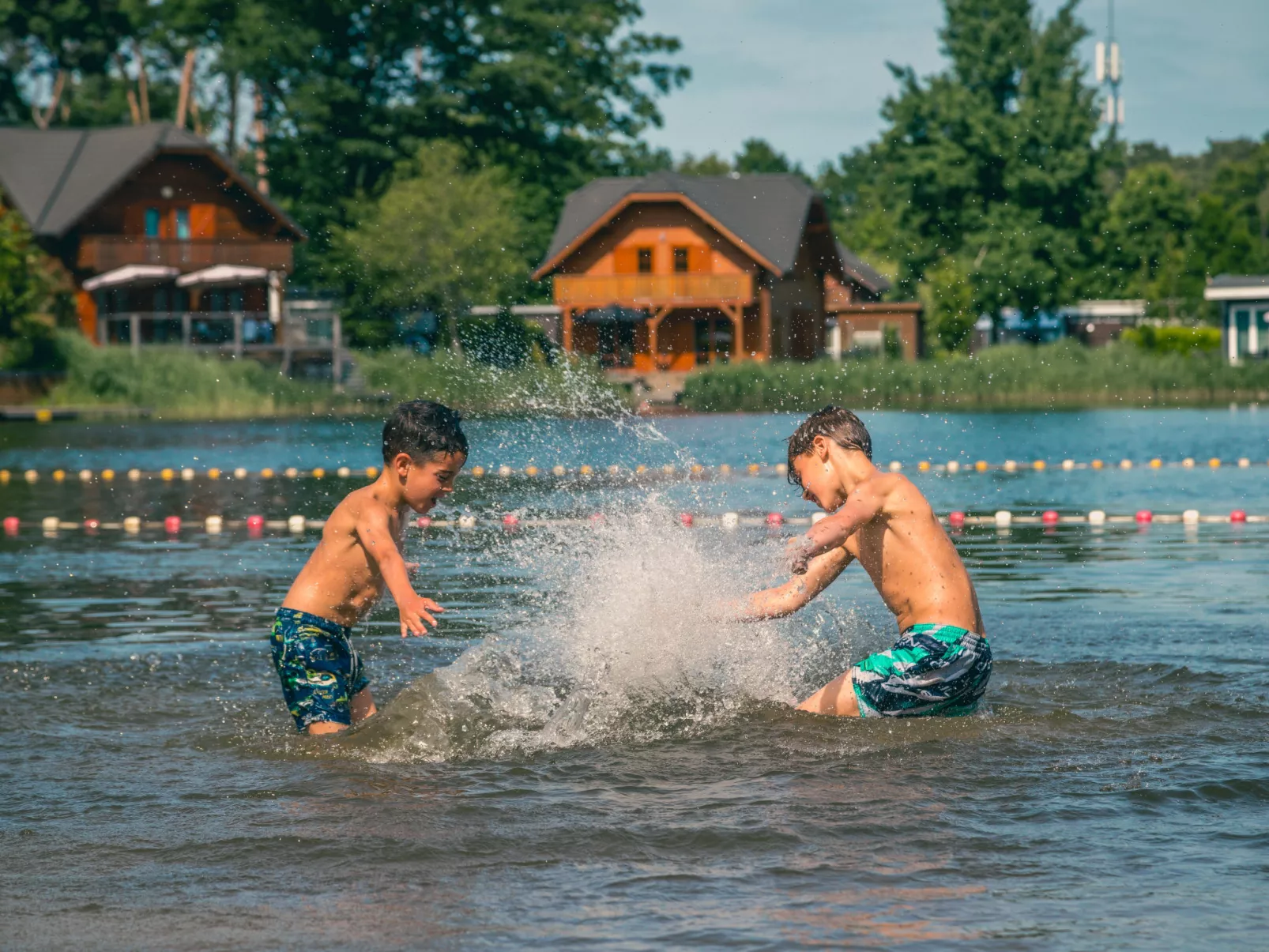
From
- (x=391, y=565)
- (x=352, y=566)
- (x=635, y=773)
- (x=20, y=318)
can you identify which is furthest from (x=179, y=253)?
(x=635, y=773)

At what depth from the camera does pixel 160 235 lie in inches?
2596

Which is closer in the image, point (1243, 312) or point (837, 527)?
point (837, 527)

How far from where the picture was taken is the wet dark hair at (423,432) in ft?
26.4

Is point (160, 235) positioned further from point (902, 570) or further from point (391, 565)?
point (902, 570)

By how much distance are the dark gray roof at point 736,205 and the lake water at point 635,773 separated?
165 ft

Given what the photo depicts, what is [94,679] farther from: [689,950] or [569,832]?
[689,950]

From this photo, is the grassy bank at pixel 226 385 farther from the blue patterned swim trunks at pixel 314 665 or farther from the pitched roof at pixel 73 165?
the blue patterned swim trunks at pixel 314 665

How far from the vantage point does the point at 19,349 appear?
54.2 metres

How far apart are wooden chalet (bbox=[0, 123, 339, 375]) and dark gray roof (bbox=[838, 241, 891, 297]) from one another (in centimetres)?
2372

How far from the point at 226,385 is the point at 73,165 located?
1902 centimetres

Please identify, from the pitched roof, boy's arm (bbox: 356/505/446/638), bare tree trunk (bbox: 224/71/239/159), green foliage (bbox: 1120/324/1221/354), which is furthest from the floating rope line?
bare tree trunk (bbox: 224/71/239/159)

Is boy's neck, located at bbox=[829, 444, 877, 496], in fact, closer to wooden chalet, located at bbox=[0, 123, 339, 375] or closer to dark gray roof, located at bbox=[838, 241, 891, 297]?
wooden chalet, located at bbox=[0, 123, 339, 375]

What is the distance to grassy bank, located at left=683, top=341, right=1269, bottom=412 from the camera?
50.7m

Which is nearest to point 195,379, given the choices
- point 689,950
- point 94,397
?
point 94,397
